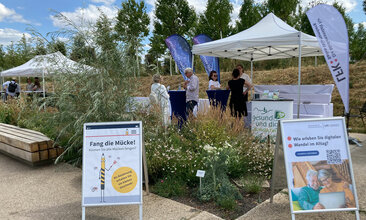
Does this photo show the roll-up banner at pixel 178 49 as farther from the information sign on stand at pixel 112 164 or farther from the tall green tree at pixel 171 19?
the tall green tree at pixel 171 19

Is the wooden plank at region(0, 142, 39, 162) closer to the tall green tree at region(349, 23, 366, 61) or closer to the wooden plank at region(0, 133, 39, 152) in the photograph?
the wooden plank at region(0, 133, 39, 152)

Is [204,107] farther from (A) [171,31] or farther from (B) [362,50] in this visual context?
(B) [362,50]

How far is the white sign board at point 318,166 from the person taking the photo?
235 centimetres

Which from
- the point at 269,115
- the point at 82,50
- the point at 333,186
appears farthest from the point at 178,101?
the point at 333,186

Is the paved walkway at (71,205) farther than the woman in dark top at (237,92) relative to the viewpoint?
No

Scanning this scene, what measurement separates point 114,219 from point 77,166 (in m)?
2.07

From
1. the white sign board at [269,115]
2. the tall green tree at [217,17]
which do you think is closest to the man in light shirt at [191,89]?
the white sign board at [269,115]

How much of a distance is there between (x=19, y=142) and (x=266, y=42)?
5.22 m

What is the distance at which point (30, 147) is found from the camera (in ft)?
13.8

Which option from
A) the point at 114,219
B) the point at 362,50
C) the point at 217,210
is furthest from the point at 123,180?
the point at 362,50

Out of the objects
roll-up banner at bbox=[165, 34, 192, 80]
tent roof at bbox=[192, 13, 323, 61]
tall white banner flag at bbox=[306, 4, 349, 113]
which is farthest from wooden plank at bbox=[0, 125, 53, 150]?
roll-up banner at bbox=[165, 34, 192, 80]

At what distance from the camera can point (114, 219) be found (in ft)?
8.68

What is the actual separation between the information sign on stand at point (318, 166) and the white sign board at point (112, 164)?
4.79 ft

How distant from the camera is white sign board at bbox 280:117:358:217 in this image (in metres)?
2.35
